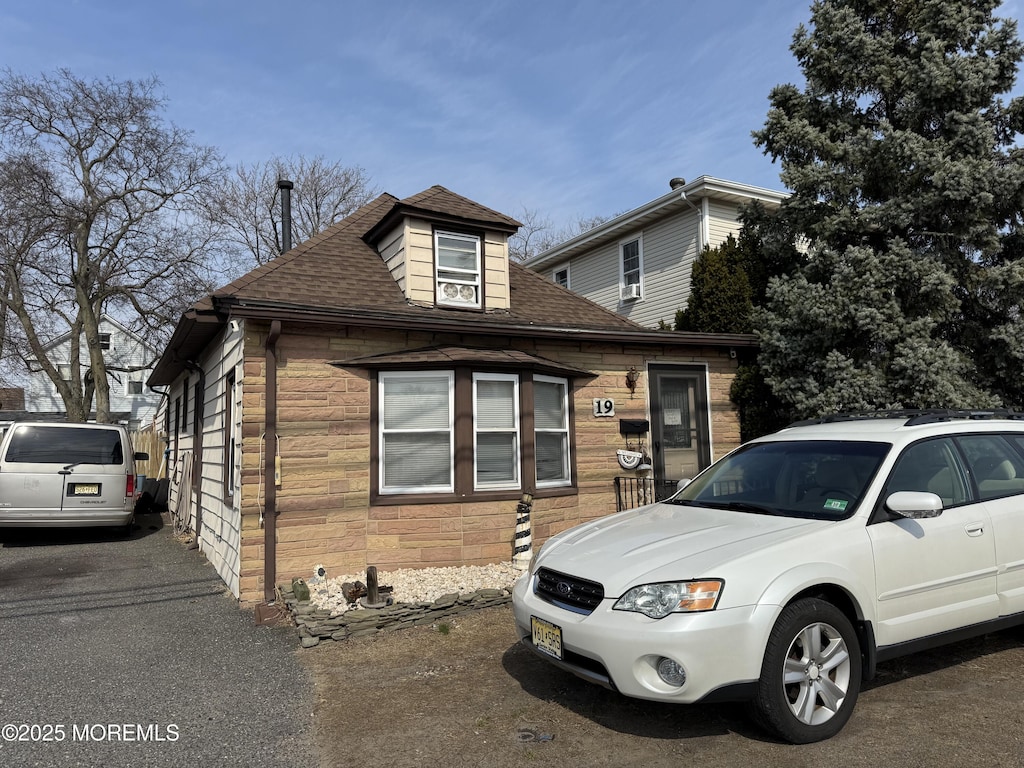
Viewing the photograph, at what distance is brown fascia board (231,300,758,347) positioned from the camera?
22.1ft

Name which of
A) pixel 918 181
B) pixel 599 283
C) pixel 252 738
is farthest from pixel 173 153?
pixel 252 738

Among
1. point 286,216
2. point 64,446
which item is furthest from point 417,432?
point 286,216

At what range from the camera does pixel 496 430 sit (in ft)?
26.1

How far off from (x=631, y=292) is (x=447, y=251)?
745 centimetres

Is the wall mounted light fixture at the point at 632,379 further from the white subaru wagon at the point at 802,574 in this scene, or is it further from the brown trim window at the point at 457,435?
the white subaru wagon at the point at 802,574

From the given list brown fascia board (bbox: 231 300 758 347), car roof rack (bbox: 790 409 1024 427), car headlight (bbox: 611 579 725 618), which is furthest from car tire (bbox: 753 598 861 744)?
brown fascia board (bbox: 231 300 758 347)

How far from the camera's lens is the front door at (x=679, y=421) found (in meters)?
9.23

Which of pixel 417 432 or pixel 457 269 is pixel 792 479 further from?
pixel 457 269

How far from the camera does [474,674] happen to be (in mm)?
4676

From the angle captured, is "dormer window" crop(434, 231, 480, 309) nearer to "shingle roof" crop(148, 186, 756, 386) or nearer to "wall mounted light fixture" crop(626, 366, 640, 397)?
"shingle roof" crop(148, 186, 756, 386)

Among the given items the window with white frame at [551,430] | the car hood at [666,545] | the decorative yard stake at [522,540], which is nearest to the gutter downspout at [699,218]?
the window with white frame at [551,430]

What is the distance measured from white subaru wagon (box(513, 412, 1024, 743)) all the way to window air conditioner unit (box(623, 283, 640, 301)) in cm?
1087

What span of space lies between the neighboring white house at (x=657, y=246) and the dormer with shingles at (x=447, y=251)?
504 centimetres

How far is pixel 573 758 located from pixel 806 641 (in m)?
1.30
